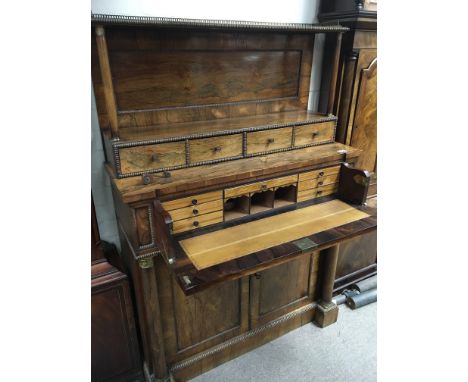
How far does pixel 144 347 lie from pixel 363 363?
122 centimetres

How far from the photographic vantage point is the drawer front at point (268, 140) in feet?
4.50

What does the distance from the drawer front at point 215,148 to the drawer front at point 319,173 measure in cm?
30

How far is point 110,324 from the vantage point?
152cm

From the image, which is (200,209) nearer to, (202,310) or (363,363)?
(202,310)

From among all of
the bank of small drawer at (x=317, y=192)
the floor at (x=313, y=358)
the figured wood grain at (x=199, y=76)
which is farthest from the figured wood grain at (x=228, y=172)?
the floor at (x=313, y=358)

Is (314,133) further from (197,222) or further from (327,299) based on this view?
(327,299)

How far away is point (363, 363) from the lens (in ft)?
6.12

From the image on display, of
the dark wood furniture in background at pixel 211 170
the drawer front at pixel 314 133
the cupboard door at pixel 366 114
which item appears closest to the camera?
the dark wood furniture in background at pixel 211 170

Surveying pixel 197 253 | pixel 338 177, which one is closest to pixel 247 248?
pixel 197 253

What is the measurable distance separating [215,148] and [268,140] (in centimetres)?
25

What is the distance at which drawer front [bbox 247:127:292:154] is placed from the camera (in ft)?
4.50

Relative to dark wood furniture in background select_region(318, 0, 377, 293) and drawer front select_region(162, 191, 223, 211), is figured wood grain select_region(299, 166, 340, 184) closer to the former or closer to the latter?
dark wood furniture in background select_region(318, 0, 377, 293)

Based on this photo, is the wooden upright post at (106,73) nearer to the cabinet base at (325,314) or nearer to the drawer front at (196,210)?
the drawer front at (196,210)
